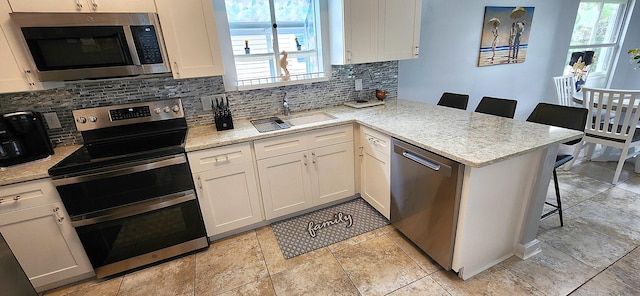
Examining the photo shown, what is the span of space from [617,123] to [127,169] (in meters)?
4.24

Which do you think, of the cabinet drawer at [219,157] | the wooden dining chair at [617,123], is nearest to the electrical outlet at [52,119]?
the cabinet drawer at [219,157]

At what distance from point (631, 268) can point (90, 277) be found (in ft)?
11.9

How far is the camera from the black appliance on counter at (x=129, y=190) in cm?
164

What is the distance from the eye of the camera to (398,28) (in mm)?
2518

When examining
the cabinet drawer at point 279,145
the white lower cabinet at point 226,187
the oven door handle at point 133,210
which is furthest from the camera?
the cabinet drawer at point 279,145

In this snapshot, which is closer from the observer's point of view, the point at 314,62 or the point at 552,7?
the point at 314,62

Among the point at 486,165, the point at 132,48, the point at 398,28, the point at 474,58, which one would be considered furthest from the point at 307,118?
the point at 474,58

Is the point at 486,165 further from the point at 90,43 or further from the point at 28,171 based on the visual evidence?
the point at 28,171

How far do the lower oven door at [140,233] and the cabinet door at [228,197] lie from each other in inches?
3.6

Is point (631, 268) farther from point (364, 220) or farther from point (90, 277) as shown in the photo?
point (90, 277)

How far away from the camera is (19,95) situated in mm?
1864

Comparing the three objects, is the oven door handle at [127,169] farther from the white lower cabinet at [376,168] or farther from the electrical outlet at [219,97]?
the white lower cabinet at [376,168]

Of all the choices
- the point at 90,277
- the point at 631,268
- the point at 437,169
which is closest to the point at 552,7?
the point at 631,268

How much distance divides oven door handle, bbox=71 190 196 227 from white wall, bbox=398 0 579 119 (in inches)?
98.7
